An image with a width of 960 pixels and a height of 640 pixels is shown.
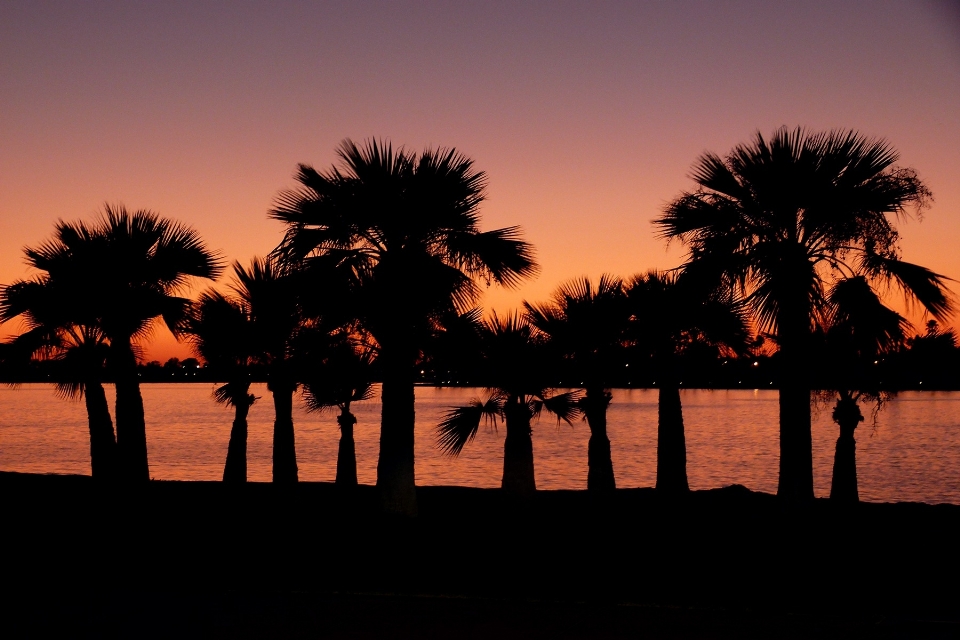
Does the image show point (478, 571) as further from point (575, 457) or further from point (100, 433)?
point (575, 457)

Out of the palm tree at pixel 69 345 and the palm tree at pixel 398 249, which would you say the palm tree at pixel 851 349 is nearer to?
the palm tree at pixel 398 249

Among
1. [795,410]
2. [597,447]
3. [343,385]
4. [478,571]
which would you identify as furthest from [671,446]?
[478,571]

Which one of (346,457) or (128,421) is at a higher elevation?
(128,421)

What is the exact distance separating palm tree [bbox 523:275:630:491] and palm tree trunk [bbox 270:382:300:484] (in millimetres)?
5617

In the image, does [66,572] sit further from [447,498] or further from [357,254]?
[447,498]

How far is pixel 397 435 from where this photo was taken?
15125 mm

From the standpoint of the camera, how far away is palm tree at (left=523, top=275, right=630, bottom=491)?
19.7 metres

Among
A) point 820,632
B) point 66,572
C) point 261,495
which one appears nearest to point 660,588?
point 820,632

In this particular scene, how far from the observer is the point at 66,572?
991 centimetres

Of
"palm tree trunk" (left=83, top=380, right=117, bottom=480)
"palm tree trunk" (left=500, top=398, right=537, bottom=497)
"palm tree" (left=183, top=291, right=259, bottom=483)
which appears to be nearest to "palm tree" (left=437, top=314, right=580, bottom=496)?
"palm tree trunk" (left=500, top=398, right=537, bottom=497)

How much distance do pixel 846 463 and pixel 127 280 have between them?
1523 cm

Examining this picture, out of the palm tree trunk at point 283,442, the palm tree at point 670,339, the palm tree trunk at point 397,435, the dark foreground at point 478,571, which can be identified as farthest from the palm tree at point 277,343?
the palm tree at point 670,339

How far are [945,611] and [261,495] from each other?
54.9 feet

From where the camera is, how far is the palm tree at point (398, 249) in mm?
15078
